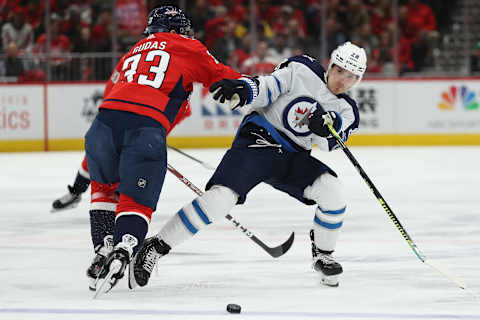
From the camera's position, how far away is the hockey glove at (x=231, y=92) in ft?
10.9

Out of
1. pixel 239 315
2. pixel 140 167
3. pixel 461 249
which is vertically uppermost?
pixel 140 167

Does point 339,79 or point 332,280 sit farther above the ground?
point 339,79

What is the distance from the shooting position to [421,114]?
10.4 meters

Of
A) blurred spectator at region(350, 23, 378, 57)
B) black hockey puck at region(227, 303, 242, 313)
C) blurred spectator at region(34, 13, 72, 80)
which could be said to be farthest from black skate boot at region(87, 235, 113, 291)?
blurred spectator at region(350, 23, 378, 57)

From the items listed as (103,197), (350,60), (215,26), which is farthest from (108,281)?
(215,26)

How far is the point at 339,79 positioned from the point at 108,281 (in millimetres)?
1133

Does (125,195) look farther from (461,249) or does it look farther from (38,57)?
(38,57)

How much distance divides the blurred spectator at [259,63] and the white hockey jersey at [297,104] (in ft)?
21.9

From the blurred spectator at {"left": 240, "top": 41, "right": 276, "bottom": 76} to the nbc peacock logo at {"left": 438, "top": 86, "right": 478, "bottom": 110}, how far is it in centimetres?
192

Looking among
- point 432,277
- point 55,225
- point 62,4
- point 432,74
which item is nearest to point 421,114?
point 432,74

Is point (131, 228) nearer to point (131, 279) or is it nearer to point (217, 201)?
point (131, 279)

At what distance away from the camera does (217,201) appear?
3.38 metres

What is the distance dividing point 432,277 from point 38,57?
716cm

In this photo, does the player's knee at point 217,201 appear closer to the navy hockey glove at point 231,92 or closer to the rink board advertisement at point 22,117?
the navy hockey glove at point 231,92
